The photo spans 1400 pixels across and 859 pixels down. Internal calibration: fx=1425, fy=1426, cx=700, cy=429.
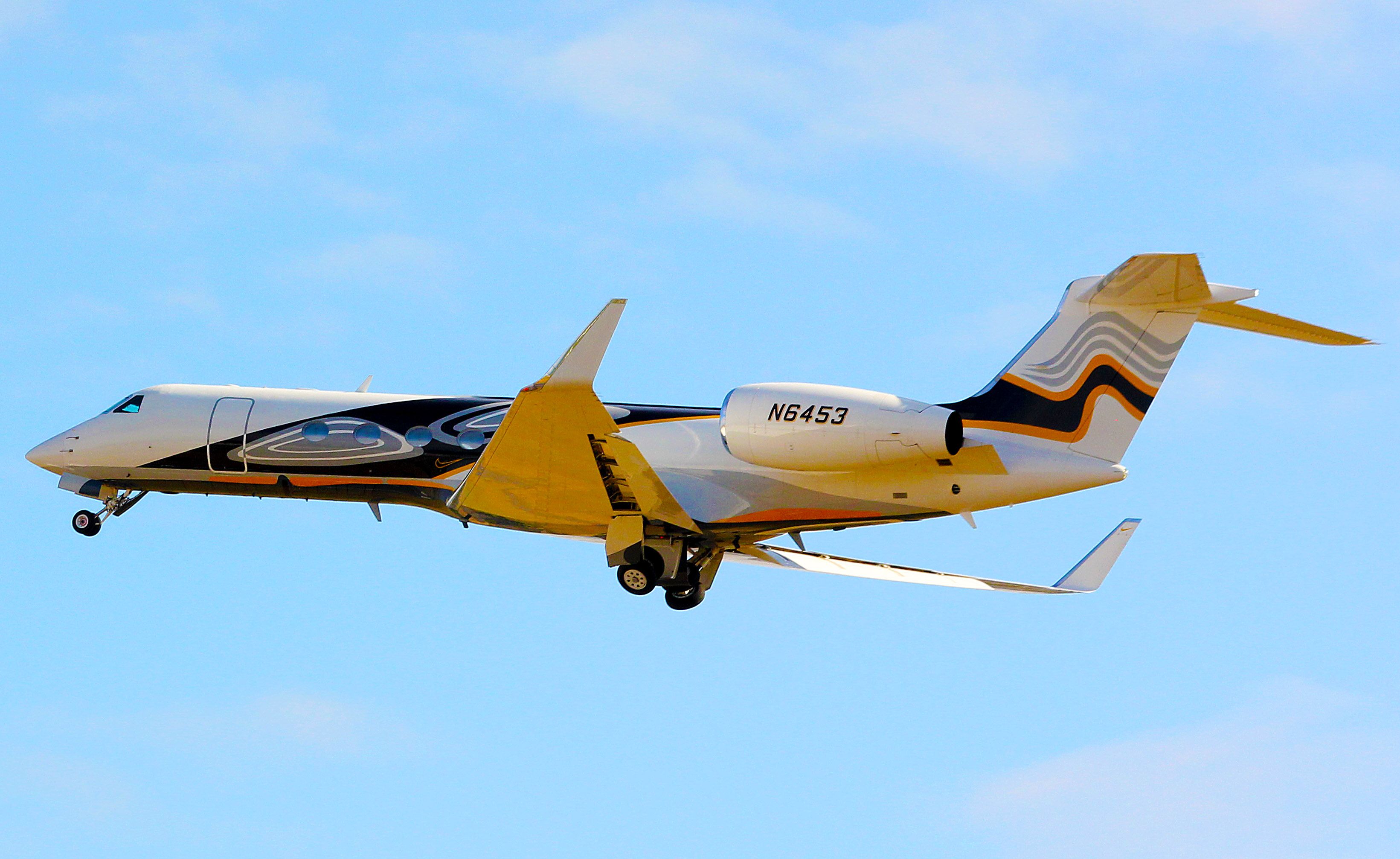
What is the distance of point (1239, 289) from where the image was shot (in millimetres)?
16172

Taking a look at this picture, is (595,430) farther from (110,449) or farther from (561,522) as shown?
(110,449)

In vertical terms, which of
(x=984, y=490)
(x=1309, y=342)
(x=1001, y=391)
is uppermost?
(x=1309, y=342)

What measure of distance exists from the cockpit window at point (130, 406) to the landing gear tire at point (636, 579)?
812 centimetres

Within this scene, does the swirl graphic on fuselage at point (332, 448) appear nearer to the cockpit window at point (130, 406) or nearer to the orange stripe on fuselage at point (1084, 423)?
the cockpit window at point (130, 406)

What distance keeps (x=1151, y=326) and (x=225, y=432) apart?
12.8 metres

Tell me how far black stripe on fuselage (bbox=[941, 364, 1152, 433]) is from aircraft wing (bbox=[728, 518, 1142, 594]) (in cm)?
407

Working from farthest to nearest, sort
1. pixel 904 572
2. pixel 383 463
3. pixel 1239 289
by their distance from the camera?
pixel 904 572 < pixel 383 463 < pixel 1239 289

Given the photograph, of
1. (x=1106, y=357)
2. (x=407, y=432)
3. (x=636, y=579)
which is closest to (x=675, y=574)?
(x=636, y=579)

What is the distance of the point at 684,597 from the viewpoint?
19594 mm

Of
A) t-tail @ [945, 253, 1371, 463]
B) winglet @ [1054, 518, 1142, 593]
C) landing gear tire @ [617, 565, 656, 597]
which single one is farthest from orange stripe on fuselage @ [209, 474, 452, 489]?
winglet @ [1054, 518, 1142, 593]

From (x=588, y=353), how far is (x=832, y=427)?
326cm

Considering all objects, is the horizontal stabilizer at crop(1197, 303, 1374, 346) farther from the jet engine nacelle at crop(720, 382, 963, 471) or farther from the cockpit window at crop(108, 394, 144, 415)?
the cockpit window at crop(108, 394, 144, 415)

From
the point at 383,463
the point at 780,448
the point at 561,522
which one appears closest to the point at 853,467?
the point at 780,448

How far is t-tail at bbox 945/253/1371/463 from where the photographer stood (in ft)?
55.8
